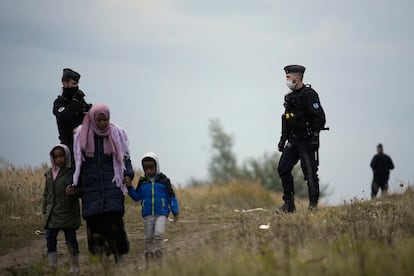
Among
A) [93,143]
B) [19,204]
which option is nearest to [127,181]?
[93,143]

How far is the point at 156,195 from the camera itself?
9.98 meters

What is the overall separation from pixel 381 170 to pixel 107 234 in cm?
1662

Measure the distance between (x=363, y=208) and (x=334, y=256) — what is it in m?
5.80

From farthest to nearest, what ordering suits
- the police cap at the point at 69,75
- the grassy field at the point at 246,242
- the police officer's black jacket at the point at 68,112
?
the police cap at the point at 69,75
the police officer's black jacket at the point at 68,112
the grassy field at the point at 246,242

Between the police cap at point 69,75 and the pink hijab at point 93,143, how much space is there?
1.56 m

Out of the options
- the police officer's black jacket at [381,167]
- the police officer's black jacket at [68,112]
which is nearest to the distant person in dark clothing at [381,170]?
the police officer's black jacket at [381,167]

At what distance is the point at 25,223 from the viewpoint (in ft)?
48.5

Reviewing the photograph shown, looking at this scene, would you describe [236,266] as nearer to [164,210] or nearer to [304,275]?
[304,275]

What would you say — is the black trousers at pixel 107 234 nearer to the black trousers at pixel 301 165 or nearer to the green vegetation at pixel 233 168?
the black trousers at pixel 301 165

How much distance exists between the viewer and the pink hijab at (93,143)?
9.66 metres

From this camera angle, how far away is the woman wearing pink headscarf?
31.6 ft

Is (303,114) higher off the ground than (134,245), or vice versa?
(303,114)

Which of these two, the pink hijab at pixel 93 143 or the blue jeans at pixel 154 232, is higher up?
the pink hijab at pixel 93 143

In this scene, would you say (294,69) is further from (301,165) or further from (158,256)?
(158,256)
